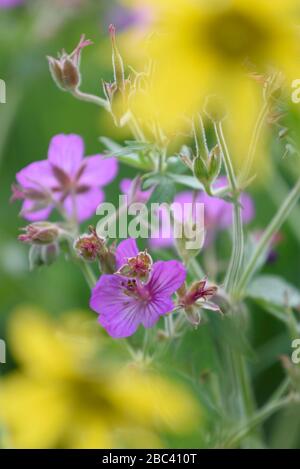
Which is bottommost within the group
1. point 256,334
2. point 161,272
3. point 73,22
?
point 256,334

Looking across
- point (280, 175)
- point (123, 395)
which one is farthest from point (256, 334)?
point (123, 395)

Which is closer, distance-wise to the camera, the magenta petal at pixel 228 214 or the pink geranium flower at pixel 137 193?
the pink geranium flower at pixel 137 193

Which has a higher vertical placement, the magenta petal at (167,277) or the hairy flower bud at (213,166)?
the hairy flower bud at (213,166)

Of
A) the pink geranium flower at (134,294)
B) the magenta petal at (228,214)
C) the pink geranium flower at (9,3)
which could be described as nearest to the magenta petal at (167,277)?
the pink geranium flower at (134,294)

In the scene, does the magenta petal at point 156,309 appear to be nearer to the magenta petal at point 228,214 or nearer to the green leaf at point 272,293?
the green leaf at point 272,293

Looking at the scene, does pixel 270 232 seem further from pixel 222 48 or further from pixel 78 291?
pixel 78 291

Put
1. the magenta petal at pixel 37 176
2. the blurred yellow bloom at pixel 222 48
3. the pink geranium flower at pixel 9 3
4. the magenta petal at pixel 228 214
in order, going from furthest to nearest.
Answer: the pink geranium flower at pixel 9 3 → the magenta petal at pixel 228 214 → the magenta petal at pixel 37 176 → the blurred yellow bloom at pixel 222 48

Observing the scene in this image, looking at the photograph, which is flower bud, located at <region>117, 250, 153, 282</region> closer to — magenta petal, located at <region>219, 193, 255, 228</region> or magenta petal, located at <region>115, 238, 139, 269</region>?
magenta petal, located at <region>115, 238, 139, 269</region>

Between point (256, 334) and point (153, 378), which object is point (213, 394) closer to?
point (153, 378)
